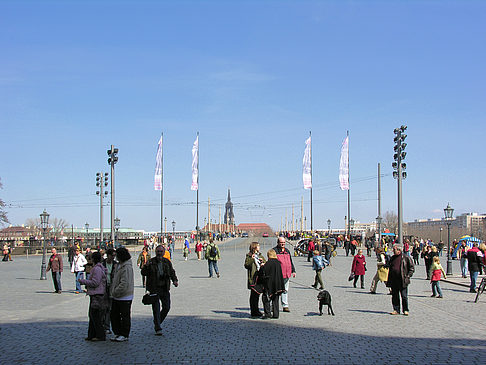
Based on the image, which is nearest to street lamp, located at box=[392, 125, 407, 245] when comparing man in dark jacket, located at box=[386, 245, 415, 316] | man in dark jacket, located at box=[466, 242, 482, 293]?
man in dark jacket, located at box=[466, 242, 482, 293]

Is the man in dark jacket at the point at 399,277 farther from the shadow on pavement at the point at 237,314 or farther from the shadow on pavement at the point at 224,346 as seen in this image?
the shadow on pavement at the point at 237,314

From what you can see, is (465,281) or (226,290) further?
(465,281)

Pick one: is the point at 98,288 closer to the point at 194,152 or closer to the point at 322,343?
the point at 322,343

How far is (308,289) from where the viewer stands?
2012cm

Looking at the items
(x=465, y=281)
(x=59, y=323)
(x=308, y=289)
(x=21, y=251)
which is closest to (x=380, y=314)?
(x=308, y=289)

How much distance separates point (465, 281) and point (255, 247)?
13.7 metres

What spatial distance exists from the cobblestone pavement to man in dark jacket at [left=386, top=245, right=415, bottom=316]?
467mm

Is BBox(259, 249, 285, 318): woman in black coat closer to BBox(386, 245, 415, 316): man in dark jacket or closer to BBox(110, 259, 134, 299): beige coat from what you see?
BBox(386, 245, 415, 316): man in dark jacket

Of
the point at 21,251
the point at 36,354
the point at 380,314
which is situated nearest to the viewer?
the point at 36,354

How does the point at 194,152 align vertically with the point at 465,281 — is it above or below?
above

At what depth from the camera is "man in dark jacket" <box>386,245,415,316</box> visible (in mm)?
13453

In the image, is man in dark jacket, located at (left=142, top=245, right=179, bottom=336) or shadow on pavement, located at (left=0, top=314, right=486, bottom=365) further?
man in dark jacket, located at (left=142, top=245, right=179, bottom=336)

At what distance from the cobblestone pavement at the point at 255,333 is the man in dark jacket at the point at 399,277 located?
47 centimetres

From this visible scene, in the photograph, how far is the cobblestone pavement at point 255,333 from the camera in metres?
8.82
